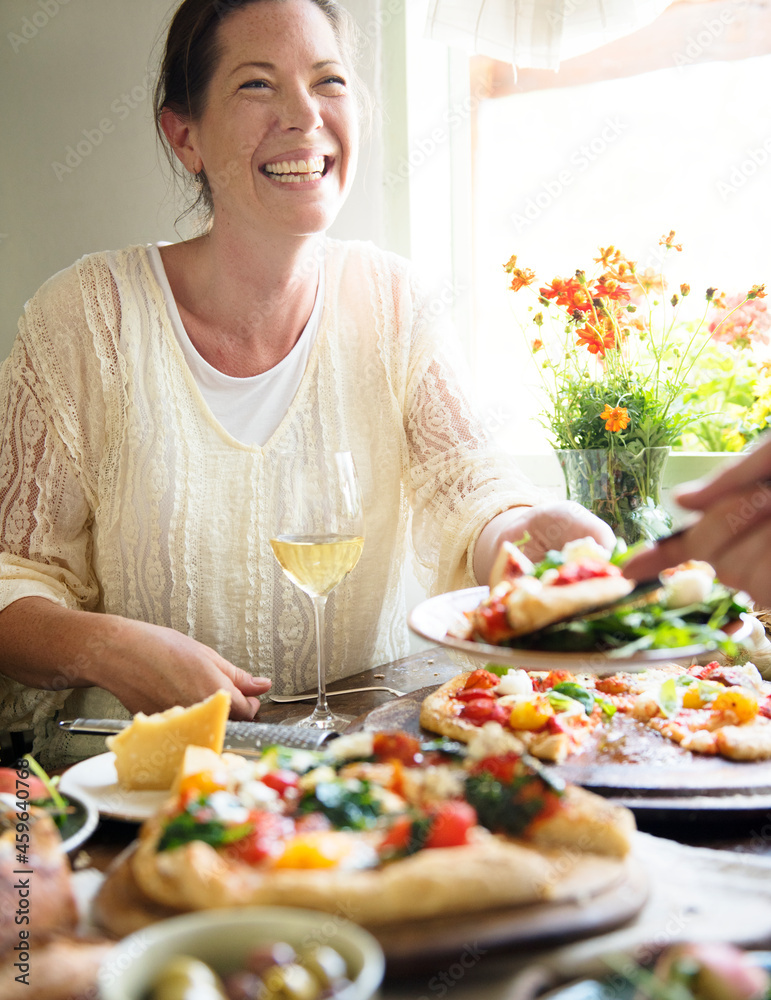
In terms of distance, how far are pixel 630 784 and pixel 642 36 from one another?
223 centimetres

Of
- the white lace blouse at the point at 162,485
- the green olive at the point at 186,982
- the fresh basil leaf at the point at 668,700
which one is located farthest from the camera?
the white lace blouse at the point at 162,485

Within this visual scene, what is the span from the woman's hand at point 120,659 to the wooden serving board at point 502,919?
54 cm

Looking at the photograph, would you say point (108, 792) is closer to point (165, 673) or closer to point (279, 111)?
point (165, 673)

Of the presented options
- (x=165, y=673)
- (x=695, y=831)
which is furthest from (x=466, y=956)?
(x=165, y=673)

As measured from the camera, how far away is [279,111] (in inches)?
69.4

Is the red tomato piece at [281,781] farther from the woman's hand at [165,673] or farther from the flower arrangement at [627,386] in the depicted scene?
the flower arrangement at [627,386]

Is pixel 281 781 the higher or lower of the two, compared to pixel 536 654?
lower

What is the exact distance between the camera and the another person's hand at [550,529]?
50.9 inches

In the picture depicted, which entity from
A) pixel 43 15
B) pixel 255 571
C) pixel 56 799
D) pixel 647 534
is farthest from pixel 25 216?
pixel 56 799

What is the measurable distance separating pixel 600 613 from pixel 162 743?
454 millimetres

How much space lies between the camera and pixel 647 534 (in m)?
1.79

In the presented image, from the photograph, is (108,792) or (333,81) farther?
(333,81)

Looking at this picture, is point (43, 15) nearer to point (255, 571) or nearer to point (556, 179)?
point (556, 179)

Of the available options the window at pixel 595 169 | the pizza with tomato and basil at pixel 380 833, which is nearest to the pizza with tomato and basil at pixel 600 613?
the pizza with tomato and basil at pixel 380 833
